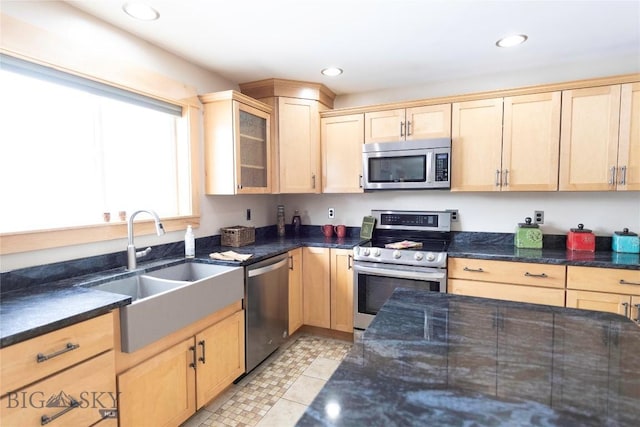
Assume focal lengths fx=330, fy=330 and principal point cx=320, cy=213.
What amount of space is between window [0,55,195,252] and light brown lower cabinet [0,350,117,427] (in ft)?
2.65

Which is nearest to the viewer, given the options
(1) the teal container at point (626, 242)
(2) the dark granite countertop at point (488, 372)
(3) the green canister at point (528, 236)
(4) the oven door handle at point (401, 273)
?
(2) the dark granite countertop at point (488, 372)

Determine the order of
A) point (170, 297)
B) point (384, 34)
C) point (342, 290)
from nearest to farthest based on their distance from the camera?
point (170, 297) < point (384, 34) < point (342, 290)

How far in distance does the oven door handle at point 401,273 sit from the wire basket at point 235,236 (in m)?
0.96

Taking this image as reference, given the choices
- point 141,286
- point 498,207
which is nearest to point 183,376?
point 141,286

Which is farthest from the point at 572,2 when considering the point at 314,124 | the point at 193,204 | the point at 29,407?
the point at 29,407

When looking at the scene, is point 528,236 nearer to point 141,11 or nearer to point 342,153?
point 342,153

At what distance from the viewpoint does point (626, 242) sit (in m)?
2.40

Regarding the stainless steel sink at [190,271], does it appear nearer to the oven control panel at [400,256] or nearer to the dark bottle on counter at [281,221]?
the oven control panel at [400,256]

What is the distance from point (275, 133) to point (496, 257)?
6.76 ft

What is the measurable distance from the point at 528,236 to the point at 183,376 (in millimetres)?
2650

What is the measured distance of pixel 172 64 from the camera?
2.38 metres

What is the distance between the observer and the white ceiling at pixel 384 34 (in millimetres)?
1810

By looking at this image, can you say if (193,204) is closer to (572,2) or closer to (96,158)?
(96,158)

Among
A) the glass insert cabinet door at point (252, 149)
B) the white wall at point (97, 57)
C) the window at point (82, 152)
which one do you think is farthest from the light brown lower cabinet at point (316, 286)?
the window at point (82, 152)
